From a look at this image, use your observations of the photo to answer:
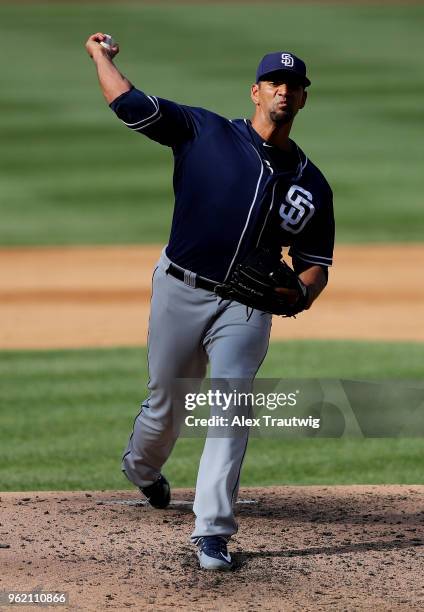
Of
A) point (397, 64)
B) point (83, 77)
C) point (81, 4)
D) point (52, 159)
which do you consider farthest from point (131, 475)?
point (81, 4)

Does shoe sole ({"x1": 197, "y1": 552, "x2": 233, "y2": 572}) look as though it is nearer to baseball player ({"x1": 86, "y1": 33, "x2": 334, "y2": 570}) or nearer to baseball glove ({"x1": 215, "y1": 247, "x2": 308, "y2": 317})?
baseball player ({"x1": 86, "y1": 33, "x2": 334, "y2": 570})

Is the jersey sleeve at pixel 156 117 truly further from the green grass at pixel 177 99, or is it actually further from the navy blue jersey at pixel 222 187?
the green grass at pixel 177 99

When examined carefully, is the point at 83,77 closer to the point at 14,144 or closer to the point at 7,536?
the point at 14,144

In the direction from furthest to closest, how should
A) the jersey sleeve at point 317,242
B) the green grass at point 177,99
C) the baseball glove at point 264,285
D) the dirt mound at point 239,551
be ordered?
the green grass at point 177,99 → the jersey sleeve at point 317,242 → the baseball glove at point 264,285 → the dirt mound at point 239,551

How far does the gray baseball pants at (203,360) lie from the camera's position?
5.27 meters

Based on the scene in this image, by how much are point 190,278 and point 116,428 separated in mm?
3299

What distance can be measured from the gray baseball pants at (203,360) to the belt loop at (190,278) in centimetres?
2

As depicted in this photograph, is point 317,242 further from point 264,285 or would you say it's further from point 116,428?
point 116,428

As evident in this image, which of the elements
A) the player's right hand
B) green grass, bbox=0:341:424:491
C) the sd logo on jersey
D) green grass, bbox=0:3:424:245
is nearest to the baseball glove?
the sd logo on jersey

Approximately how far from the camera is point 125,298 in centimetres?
1322

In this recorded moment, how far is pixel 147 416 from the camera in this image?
5.88 meters

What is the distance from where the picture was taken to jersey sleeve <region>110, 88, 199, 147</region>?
17.4 ft

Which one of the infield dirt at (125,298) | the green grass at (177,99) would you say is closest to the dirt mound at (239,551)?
the infield dirt at (125,298)

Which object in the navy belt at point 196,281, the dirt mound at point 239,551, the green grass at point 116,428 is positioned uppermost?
the navy belt at point 196,281
